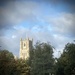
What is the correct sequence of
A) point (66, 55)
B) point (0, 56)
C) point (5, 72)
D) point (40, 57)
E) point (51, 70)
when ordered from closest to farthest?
point (5, 72), point (0, 56), point (66, 55), point (51, 70), point (40, 57)

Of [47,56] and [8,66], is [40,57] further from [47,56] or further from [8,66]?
[8,66]

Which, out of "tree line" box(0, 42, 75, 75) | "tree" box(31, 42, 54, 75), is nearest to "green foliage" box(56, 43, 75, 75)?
"tree line" box(0, 42, 75, 75)

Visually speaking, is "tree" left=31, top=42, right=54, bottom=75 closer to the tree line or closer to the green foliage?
the tree line

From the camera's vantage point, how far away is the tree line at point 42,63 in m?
76.7

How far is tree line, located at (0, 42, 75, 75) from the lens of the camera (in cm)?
7670

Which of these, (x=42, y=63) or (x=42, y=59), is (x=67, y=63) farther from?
(x=42, y=59)

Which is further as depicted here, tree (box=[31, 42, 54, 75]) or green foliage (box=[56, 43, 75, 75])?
tree (box=[31, 42, 54, 75])

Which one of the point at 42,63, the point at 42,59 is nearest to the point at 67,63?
the point at 42,63

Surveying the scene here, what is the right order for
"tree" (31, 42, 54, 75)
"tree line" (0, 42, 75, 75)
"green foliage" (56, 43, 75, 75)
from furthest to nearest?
"tree" (31, 42, 54, 75) → "green foliage" (56, 43, 75, 75) → "tree line" (0, 42, 75, 75)

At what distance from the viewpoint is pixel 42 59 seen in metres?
100

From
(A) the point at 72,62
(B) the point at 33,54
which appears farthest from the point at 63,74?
(B) the point at 33,54

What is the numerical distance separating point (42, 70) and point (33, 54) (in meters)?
10.0

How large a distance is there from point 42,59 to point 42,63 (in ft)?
6.50

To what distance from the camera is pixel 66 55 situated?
8419 centimetres
